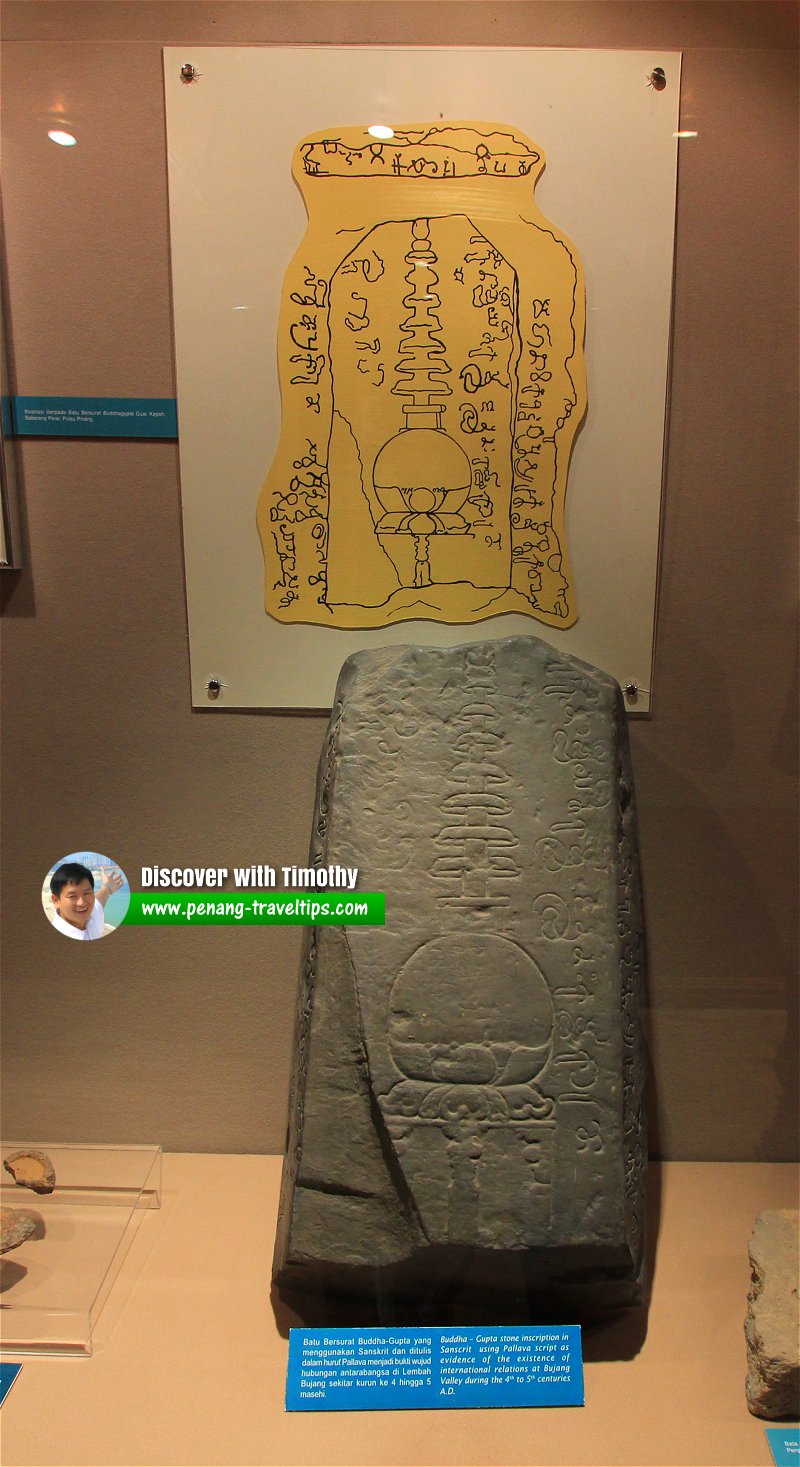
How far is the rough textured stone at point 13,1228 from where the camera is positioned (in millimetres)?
1927

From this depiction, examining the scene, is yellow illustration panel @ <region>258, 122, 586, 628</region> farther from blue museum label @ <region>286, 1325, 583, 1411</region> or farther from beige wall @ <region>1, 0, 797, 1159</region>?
blue museum label @ <region>286, 1325, 583, 1411</region>

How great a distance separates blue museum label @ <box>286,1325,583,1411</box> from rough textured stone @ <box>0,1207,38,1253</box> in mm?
598

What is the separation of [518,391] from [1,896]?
151cm

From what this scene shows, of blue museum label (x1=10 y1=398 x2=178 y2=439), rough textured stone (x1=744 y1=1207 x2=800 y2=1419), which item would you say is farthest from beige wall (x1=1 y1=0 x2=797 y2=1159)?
rough textured stone (x1=744 y1=1207 x2=800 y2=1419)

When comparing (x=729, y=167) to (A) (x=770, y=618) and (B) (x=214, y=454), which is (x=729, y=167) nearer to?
(A) (x=770, y=618)

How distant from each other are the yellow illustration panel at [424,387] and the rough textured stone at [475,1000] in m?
0.20

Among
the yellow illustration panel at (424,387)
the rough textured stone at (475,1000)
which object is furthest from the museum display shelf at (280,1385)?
the yellow illustration panel at (424,387)

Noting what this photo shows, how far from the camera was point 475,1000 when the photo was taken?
1708 millimetres

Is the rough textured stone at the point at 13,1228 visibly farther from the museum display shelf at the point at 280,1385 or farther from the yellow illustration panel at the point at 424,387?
the yellow illustration panel at the point at 424,387

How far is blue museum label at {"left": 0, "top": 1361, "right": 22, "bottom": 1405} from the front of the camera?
1.71m

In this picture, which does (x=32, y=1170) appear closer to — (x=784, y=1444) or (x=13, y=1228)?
(x=13, y=1228)

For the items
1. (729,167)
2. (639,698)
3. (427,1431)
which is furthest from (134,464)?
(427,1431)

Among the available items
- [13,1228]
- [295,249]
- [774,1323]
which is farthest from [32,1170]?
[295,249]

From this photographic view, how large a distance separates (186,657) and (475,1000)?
3.02ft
